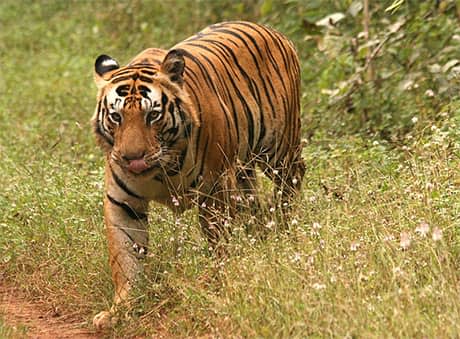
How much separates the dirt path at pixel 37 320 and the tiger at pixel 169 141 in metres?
0.18

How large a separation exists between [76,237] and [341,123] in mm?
2663

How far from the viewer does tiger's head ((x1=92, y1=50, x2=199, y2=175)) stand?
5254 mm

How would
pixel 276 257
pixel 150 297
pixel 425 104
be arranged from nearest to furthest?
1. pixel 276 257
2. pixel 150 297
3. pixel 425 104

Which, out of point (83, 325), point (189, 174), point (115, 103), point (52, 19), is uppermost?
point (115, 103)

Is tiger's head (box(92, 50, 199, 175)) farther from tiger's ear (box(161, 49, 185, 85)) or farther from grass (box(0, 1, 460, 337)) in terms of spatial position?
grass (box(0, 1, 460, 337))

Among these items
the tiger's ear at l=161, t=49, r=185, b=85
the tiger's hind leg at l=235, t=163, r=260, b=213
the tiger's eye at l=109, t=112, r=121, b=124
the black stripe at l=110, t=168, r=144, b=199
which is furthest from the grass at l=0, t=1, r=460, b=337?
the tiger's ear at l=161, t=49, r=185, b=85

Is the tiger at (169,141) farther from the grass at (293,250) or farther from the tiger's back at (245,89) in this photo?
the grass at (293,250)

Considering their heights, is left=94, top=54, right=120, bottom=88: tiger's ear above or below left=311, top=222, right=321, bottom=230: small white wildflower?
above

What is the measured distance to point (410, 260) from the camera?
4.66 meters

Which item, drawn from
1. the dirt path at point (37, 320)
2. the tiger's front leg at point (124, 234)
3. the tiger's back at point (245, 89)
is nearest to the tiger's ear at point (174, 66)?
the tiger's back at point (245, 89)

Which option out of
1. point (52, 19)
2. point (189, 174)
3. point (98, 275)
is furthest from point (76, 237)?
point (52, 19)

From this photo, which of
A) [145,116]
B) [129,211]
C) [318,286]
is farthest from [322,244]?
[129,211]

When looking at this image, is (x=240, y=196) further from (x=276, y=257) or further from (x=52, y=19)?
(x=52, y=19)

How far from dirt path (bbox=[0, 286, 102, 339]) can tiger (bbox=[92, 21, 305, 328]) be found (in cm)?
18
